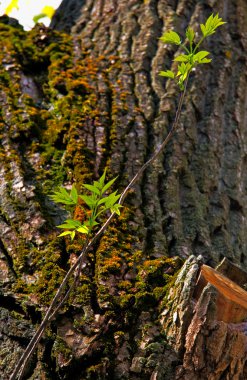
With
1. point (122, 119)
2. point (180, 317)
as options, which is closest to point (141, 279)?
point (180, 317)

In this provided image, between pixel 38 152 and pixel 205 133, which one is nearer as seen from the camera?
pixel 38 152

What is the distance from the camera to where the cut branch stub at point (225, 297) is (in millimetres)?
1641

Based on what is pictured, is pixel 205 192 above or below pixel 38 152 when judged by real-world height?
below

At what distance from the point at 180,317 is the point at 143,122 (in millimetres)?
1201

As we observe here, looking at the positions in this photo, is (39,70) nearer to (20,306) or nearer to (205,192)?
(205,192)

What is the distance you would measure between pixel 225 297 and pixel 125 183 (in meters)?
0.77

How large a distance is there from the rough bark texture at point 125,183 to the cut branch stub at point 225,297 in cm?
3

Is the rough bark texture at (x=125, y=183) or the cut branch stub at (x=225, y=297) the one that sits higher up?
the rough bark texture at (x=125, y=183)

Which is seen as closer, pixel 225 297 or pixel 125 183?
pixel 225 297

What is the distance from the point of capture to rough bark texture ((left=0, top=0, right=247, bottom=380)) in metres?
1.60

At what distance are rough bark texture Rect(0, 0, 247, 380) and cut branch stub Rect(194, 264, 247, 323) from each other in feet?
0.09

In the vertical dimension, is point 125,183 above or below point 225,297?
above

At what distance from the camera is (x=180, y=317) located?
63.2 inches

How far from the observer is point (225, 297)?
5.38ft
